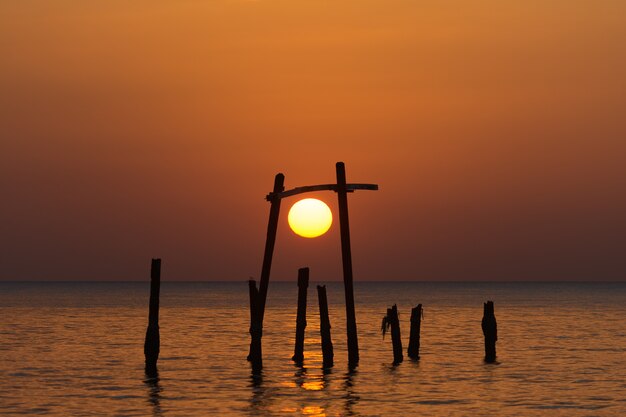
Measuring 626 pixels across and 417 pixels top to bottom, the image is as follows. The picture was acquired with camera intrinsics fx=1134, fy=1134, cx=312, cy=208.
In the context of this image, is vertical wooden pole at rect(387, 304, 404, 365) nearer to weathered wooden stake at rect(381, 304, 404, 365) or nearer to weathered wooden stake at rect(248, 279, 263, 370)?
weathered wooden stake at rect(381, 304, 404, 365)

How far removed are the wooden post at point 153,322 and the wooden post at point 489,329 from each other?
1182cm

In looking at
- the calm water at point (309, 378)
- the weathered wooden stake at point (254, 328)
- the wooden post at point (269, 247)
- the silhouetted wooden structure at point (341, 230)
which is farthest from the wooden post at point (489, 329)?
the wooden post at point (269, 247)

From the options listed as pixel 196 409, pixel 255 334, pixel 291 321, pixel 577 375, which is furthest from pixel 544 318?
pixel 196 409

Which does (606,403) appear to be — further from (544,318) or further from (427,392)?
(544,318)

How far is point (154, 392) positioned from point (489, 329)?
1417cm

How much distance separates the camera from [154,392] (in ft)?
106

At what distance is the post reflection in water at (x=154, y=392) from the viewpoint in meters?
28.7

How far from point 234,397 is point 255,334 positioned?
432 centimetres

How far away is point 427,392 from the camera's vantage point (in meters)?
32.8

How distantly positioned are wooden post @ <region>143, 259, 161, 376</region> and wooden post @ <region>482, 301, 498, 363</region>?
11.8 metres

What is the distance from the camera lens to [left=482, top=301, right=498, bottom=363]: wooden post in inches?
1580

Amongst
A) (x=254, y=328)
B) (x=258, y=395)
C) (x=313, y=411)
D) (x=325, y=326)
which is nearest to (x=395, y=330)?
(x=325, y=326)

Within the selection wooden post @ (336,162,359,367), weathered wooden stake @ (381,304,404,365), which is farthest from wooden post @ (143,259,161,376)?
weathered wooden stake @ (381,304,404,365)

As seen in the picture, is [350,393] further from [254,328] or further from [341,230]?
[341,230]
